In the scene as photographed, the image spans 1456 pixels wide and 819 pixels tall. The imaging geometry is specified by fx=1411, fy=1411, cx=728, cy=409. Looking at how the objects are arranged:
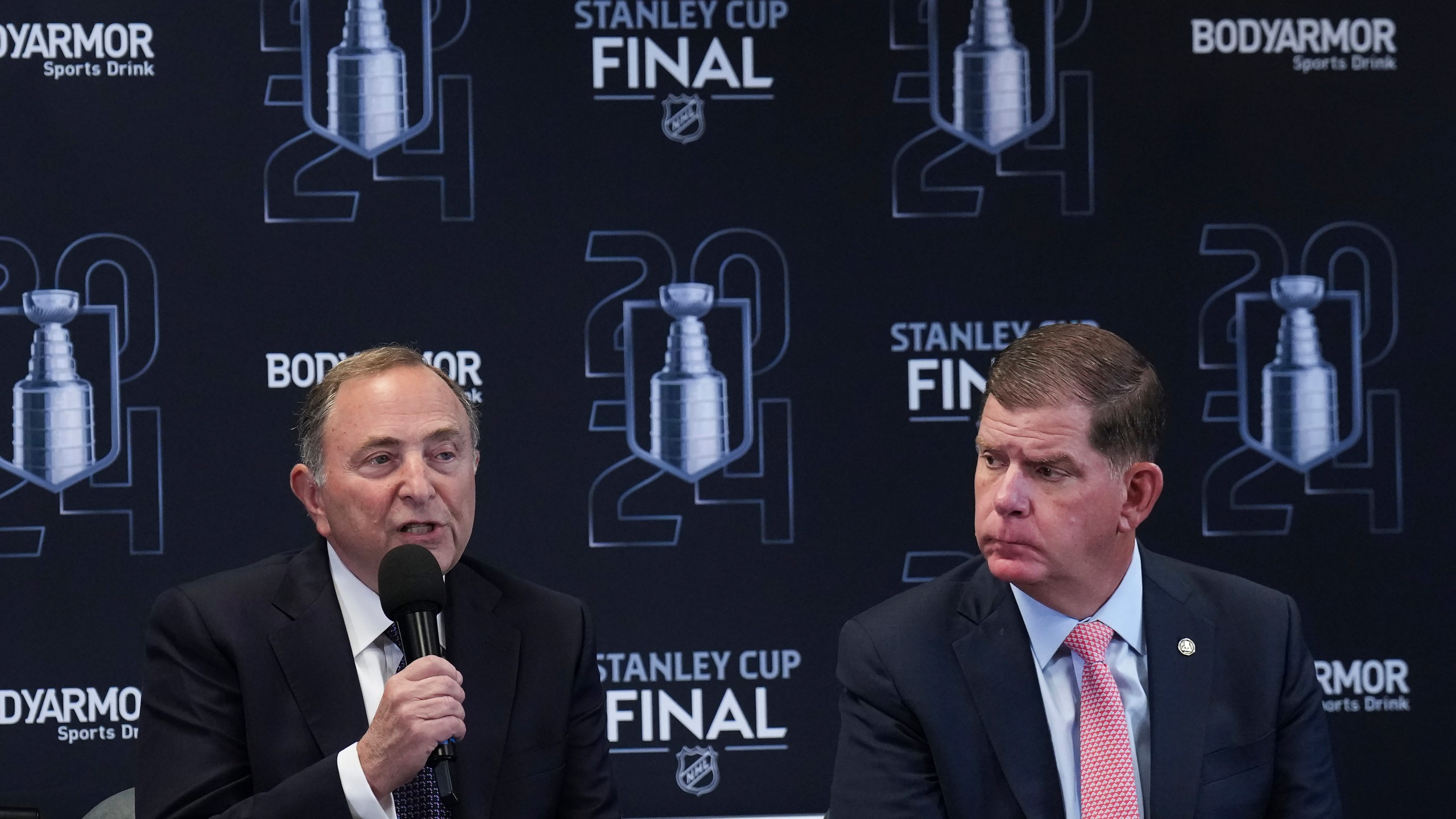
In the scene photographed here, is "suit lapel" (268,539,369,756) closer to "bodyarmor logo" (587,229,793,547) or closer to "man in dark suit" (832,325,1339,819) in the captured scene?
"man in dark suit" (832,325,1339,819)

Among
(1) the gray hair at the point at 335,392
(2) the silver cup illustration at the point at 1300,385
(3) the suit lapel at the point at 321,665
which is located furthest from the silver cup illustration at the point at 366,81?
(2) the silver cup illustration at the point at 1300,385

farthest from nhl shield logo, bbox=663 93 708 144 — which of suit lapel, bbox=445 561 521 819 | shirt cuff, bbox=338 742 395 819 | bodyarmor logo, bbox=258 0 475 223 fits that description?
shirt cuff, bbox=338 742 395 819

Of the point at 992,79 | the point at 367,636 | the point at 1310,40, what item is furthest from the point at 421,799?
the point at 1310,40

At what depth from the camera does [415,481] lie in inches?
88.5

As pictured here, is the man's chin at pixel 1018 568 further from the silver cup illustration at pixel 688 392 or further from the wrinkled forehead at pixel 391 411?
the silver cup illustration at pixel 688 392

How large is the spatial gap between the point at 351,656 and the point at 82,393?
4.71 feet

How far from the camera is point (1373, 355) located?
3557 mm

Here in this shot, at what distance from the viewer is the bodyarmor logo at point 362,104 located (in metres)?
3.37

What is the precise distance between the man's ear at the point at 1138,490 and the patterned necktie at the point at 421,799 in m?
1.15

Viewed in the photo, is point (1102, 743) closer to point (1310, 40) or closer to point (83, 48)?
point (1310, 40)

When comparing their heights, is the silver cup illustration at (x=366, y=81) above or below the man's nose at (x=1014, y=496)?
above

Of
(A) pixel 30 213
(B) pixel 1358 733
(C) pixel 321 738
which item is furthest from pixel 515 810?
(B) pixel 1358 733

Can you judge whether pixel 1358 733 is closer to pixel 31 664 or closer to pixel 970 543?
pixel 970 543

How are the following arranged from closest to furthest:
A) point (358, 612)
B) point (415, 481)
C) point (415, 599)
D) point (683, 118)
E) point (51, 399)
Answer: point (415, 599) → point (415, 481) → point (358, 612) → point (51, 399) → point (683, 118)
